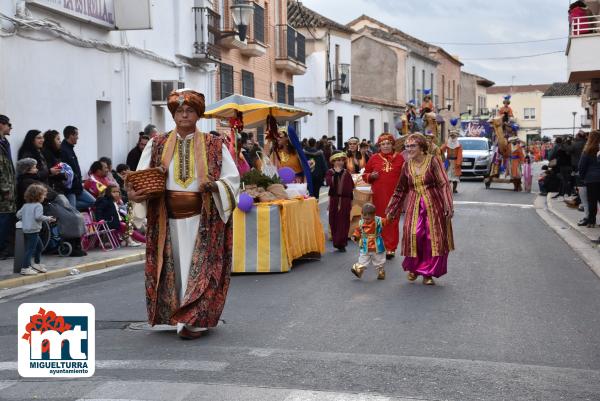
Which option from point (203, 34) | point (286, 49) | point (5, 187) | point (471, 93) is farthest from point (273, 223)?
point (471, 93)

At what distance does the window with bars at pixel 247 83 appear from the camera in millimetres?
31519

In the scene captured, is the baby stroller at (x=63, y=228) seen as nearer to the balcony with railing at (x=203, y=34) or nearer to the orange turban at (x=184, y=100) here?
the orange turban at (x=184, y=100)

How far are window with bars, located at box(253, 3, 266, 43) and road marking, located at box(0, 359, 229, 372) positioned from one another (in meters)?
25.7

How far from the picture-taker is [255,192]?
40.9 feet

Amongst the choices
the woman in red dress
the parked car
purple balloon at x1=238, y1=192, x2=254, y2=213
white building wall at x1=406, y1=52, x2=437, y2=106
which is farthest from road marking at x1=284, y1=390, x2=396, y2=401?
white building wall at x1=406, y1=52, x2=437, y2=106

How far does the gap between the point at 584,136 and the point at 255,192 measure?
15016 millimetres

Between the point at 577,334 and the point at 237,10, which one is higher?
the point at 237,10

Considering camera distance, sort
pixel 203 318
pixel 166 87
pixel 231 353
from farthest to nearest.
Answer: pixel 166 87
pixel 203 318
pixel 231 353

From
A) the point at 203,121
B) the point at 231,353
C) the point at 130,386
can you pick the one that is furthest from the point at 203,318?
the point at 203,121

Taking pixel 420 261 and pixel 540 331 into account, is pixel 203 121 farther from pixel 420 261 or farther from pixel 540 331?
pixel 540 331

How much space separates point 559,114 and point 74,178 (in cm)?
9386

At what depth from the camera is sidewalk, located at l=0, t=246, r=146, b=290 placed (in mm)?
11641

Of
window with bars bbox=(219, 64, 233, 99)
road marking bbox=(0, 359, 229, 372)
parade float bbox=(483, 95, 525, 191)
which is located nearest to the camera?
road marking bbox=(0, 359, 229, 372)

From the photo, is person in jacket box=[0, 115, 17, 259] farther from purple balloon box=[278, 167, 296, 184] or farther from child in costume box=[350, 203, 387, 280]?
child in costume box=[350, 203, 387, 280]
